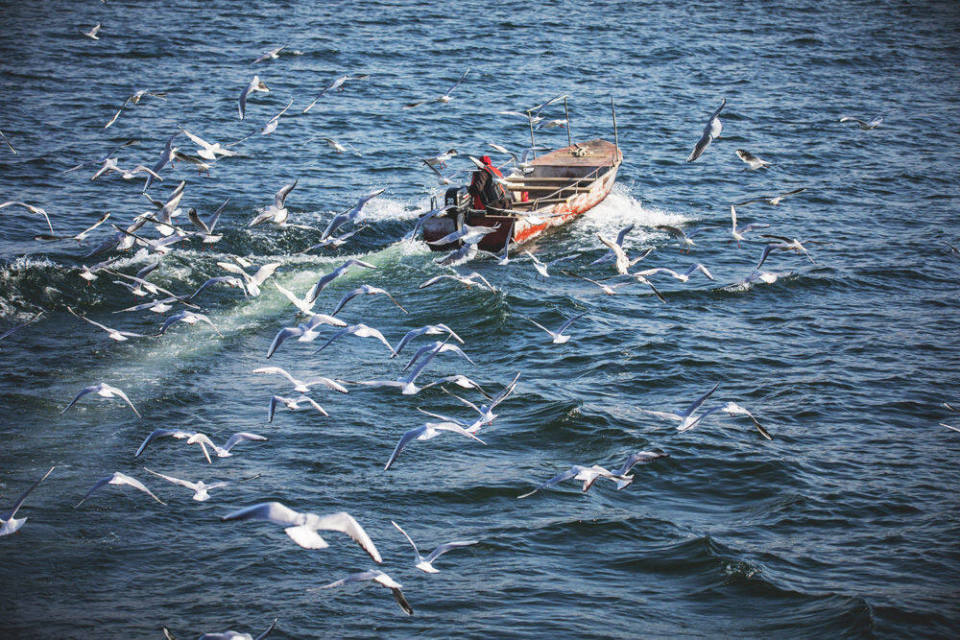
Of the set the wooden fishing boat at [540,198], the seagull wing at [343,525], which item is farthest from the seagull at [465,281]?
the seagull wing at [343,525]

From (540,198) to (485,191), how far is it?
204 cm

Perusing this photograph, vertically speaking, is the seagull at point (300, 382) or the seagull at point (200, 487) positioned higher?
the seagull at point (300, 382)

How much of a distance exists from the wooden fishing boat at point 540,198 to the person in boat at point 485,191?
0.13 metres

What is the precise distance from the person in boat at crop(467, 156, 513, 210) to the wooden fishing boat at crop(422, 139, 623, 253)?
126mm

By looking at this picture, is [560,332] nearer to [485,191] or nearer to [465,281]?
[465,281]

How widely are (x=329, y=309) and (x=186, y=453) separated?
5.60 meters

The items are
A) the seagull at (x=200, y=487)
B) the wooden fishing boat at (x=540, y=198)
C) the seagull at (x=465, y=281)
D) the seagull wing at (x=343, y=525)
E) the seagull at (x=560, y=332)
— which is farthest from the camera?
the wooden fishing boat at (x=540, y=198)

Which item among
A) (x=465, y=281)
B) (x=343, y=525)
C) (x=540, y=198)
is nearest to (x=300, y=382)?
(x=465, y=281)

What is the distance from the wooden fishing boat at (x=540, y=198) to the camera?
1858 centimetres

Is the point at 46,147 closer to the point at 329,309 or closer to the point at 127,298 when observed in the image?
the point at 127,298

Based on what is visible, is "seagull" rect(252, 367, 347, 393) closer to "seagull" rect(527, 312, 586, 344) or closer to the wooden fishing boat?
"seagull" rect(527, 312, 586, 344)

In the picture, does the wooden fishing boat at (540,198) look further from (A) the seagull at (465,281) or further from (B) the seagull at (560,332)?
(B) the seagull at (560,332)

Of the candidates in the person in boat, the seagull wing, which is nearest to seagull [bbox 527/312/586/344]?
the person in boat

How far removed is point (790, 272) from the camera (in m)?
18.7
